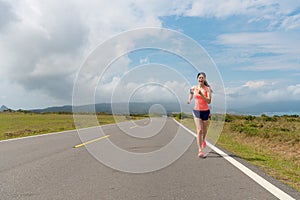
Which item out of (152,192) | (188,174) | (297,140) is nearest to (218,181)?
(188,174)

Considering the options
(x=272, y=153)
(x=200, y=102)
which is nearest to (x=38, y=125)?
(x=272, y=153)

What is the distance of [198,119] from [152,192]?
12.9 feet

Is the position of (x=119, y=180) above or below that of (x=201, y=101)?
below

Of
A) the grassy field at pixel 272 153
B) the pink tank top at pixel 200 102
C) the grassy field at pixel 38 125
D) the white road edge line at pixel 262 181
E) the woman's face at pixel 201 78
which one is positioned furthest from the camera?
the grassy field at pixel 38 125

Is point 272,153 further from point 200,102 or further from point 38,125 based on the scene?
point 38,125

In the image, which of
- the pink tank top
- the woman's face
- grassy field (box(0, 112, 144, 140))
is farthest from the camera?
grassy field (box(0, 112, 144, 140))

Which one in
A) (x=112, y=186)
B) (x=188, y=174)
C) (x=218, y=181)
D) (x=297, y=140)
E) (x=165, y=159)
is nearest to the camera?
(x=112, y=186)

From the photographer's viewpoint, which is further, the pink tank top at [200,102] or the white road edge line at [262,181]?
the pink tank top at [200,102]

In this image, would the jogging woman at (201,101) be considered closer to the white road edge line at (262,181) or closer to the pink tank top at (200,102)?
the pink tank top at (200,102)

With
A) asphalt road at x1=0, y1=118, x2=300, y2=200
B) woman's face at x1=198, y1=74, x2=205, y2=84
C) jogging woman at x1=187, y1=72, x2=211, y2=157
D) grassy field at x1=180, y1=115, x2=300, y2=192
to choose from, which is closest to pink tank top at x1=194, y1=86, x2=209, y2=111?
jogging woman at x1=187, y1=72, x2=211, y2=157

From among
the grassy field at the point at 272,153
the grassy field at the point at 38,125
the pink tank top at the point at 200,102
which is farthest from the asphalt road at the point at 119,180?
the grassy field at the point at 38,125

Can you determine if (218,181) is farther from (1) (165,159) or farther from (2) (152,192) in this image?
(1) (165,159)

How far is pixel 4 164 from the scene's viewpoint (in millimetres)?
8211

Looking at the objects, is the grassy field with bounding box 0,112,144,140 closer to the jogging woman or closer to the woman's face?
the jogging woman
